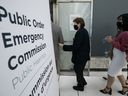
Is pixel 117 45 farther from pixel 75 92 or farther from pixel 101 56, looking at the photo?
pixel 101 56

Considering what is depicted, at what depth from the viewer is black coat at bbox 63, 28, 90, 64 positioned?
3.63 m

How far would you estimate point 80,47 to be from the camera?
373 centimetres

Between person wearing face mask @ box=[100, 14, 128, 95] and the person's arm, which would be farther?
the person's arm

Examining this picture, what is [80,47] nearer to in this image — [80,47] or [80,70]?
[80,47]

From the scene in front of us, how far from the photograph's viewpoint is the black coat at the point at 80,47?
3.63 metres

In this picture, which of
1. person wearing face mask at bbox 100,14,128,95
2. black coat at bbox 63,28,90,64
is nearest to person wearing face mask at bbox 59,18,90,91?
black coat at bbox 63,28,90,64

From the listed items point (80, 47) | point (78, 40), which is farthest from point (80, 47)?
point (78, 40)

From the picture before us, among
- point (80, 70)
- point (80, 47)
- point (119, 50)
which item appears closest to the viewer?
point (119, 50)

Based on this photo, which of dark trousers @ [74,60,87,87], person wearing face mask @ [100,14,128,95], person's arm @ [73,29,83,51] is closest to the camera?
person wearing face mask @ [100,14,128,95]

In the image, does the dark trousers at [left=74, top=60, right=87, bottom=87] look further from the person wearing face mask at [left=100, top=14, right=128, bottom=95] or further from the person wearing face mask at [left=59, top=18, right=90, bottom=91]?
the person wearing face mask at [left=100, top=14, right=128, bottom=95]

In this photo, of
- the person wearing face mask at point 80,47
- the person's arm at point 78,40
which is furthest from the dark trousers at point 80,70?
the person's arm at point 78,40

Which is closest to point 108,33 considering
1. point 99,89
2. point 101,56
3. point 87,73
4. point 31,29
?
point 101,56

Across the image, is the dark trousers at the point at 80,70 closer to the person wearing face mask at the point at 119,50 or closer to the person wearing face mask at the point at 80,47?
the person wearing face mask at the point at 80,47

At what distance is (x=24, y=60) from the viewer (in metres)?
0.92
